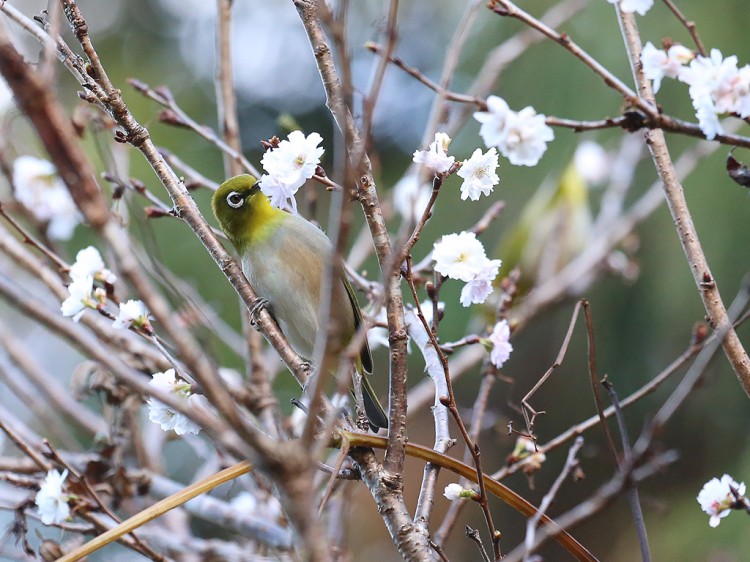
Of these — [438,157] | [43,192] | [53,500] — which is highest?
[43,192]

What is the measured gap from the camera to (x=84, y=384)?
2293 millimetres

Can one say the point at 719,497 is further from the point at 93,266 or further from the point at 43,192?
the point at 43,192

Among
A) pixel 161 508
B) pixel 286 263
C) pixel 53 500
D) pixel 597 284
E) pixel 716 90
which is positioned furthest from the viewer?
pixel 597 284

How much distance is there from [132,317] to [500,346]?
2.54 feet

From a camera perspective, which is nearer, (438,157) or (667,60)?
(667,60)

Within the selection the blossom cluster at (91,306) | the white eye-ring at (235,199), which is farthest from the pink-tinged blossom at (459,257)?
the white eye-ring at (235,199)

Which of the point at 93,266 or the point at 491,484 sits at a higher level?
the point at 93,266

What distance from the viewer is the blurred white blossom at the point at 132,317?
161 cm

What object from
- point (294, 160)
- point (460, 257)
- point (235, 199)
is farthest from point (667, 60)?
point (235, 199)

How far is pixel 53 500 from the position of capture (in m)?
1.68

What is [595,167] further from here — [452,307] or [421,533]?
[421,533]

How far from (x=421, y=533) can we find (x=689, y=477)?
4.31 metres

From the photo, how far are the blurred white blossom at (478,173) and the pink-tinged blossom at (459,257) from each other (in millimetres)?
102

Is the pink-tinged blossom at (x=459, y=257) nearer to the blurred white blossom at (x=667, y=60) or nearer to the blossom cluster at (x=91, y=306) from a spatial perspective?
the blurred white blossom at (x=667, y=60)
